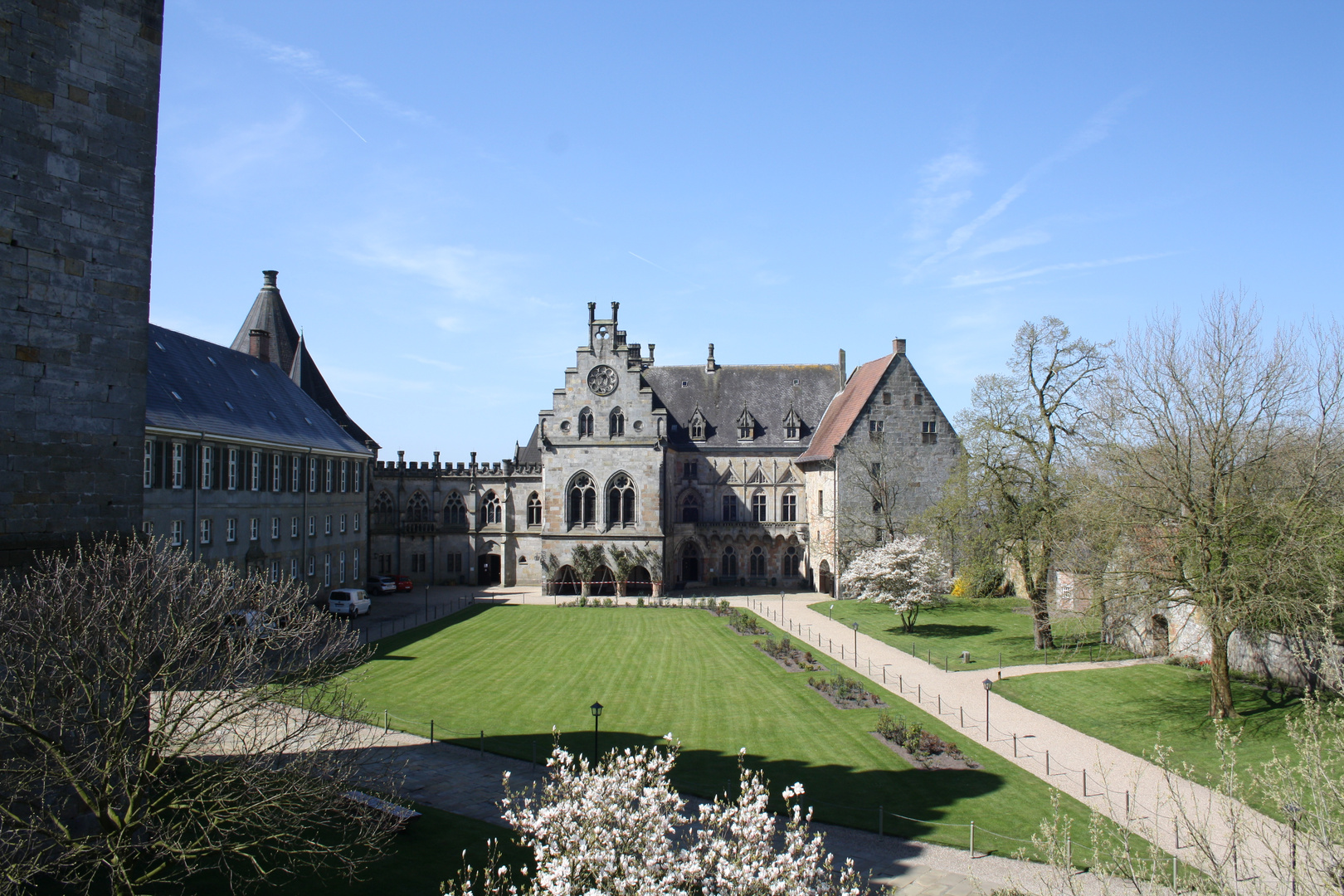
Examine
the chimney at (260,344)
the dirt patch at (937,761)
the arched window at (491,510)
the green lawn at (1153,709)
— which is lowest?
the dirt patch at (937,761)

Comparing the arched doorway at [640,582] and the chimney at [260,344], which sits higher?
the chimney at [260,344]

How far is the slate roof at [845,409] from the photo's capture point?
155 ft

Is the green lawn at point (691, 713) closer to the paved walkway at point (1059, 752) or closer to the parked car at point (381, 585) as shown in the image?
the paved walkway at point (1059, 752)

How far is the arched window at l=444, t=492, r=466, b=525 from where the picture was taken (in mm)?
55000

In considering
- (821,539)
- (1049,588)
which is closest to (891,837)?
(1049,588)

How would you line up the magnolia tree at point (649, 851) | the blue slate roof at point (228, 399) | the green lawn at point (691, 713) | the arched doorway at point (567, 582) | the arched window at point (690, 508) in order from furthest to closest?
the arched window at point (690, 508), the arched doorway at point (567, 582), the blue slate roof at point (228, 399), the green lawn at point (691, 713), the magnolia tree at point (649, 851)

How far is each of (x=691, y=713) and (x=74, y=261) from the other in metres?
17.7

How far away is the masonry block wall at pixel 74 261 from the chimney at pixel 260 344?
3636 centimetres

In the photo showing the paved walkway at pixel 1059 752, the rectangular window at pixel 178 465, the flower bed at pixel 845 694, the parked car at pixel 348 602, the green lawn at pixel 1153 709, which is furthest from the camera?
the parked car at pixel 348 602

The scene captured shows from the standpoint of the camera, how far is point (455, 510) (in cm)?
5500

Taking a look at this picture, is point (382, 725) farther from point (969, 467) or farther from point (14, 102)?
point (969, 467)

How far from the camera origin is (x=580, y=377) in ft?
161

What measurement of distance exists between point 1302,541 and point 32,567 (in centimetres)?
2520

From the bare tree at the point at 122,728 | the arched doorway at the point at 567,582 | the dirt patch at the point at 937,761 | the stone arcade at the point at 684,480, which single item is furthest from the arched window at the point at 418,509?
the bare tree at the point at 122,728
